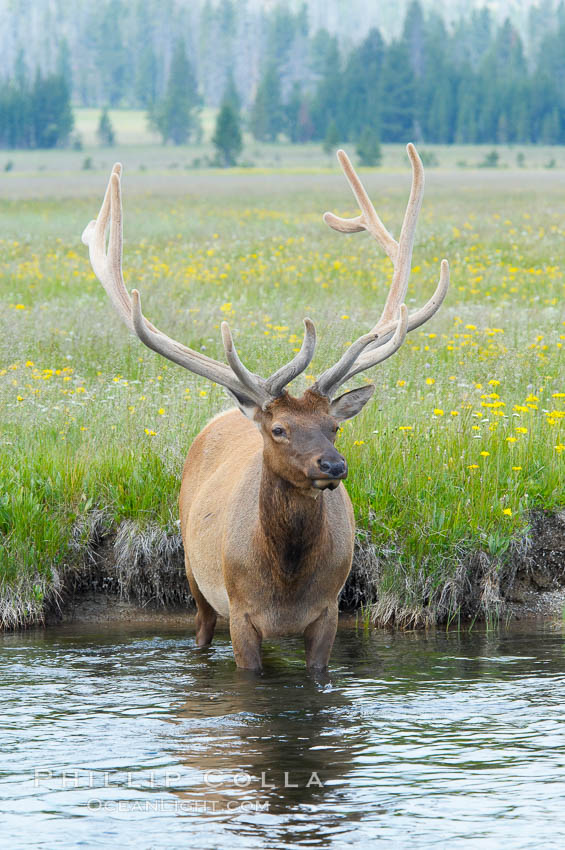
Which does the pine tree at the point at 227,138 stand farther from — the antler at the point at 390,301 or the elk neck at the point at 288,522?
the elk neck at the point at 288,522

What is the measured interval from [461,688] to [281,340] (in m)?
6.86

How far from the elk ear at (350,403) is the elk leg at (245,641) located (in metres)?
1.22

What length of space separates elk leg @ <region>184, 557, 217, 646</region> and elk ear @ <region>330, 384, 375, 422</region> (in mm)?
1789

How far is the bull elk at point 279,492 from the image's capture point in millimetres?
6750

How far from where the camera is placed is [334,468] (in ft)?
20.8

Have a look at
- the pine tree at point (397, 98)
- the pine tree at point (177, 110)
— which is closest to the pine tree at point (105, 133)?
the pine tree at point (177, 110)

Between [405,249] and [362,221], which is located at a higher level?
[362,221]

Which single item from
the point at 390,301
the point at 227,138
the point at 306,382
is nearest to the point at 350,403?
the point at 390,301

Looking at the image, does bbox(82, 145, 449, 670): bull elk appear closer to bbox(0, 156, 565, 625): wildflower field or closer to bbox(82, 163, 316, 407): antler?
bbox(82, 163, 316, 407): antler

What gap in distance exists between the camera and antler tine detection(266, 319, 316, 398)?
645 cm

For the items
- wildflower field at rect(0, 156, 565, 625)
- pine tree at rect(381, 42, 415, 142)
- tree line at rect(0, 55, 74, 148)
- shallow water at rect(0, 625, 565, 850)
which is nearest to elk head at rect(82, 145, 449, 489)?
shallow water at rect(0, 625, 565, 850)

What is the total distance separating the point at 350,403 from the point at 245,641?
1.44m

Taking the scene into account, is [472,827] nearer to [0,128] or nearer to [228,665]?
[228,665]

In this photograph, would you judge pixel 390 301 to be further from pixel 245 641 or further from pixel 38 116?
pixel 38 116
